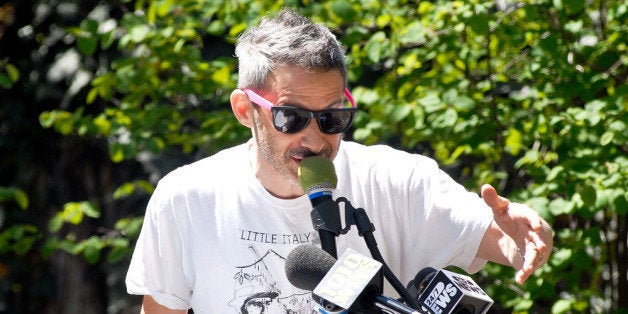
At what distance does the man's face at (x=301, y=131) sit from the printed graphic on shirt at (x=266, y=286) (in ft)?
0.65

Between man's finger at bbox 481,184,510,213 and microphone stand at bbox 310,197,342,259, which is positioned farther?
man's finger at bbox 481,184,510,213

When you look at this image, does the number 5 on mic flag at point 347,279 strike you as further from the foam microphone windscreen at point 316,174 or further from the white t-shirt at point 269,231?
the white t-shirt at point 269,231

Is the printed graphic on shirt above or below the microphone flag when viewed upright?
below

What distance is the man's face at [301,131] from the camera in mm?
2693

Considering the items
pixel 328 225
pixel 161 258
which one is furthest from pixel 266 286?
pixel 328 225

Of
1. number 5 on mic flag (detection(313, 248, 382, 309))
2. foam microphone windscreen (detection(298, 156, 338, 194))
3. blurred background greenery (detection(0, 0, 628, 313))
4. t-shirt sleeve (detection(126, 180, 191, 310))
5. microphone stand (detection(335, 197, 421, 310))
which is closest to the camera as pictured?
number 5 on mic flag (detection(313, 248, 382, 309))

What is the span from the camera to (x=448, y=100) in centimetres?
425

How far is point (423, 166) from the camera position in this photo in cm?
294

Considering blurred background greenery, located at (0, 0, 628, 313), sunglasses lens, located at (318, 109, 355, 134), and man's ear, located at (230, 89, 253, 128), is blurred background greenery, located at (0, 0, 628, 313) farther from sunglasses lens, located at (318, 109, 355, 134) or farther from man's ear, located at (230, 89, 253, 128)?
sunglasses lens, located at (318, 109, 355, 134)

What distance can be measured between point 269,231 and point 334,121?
0.40 metres

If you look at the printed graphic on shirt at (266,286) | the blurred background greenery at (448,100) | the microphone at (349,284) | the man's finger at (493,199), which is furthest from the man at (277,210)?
the blurred background greenery at (448,100)

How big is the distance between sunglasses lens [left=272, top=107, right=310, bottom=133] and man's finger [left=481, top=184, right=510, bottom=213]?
0.48 meters

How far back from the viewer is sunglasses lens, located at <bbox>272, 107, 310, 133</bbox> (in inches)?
105

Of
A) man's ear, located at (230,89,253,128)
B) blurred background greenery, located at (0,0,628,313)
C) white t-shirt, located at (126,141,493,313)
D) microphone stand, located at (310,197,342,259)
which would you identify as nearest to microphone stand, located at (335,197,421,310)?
microphone stand, located at (310,197,342,259)
